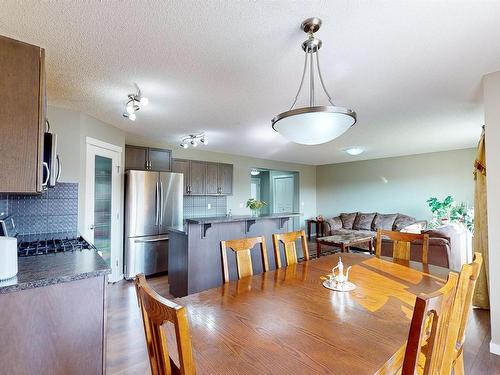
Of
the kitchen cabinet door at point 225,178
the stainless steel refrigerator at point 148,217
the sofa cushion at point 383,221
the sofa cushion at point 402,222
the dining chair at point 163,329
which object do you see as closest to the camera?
the dining chair at point 163,329

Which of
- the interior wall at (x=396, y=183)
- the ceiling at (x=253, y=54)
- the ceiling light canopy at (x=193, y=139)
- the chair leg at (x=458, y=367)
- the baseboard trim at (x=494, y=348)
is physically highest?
the ceiling at (x=253, y=54)

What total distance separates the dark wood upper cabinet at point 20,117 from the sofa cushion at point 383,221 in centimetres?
638

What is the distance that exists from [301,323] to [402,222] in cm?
584

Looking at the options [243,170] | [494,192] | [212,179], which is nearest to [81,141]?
[212,179]

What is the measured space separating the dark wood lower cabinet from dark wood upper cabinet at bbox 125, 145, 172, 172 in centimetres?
338

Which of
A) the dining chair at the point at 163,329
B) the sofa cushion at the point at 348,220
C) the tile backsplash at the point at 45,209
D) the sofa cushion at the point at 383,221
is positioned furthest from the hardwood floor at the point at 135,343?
the sofa cushion at the point at 348,220

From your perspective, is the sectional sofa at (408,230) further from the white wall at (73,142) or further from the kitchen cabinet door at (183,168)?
the white wall at (73,142)

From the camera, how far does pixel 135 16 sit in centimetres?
153

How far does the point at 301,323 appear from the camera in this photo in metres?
1.18

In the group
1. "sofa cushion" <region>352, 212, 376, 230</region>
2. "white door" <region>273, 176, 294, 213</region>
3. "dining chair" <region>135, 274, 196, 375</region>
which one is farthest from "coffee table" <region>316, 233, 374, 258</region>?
"dining chair" <region>135, 274, 196, 375</region>

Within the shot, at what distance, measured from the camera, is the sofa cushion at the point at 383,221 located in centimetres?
620

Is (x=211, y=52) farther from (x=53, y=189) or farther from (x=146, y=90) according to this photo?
(x=53, y=189)

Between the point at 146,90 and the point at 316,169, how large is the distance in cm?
677

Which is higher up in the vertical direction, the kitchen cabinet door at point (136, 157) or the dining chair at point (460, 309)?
the kitchen cabinet door at point (136, 157)
